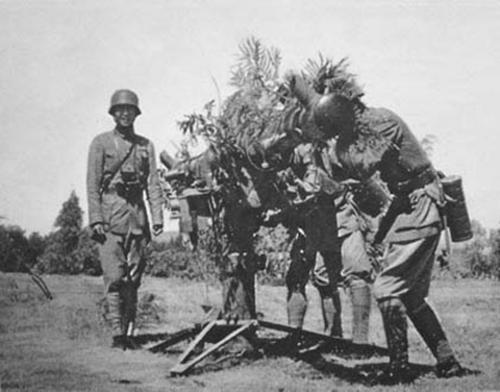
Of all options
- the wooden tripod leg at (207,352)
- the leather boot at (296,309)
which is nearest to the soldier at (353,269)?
the leather boot at (296,309)

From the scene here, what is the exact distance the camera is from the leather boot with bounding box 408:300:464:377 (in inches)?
202

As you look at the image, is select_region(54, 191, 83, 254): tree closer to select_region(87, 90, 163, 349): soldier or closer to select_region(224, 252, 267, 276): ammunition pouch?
select_region(87, 90, 163, 349): soldier

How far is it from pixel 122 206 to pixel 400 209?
3.30m

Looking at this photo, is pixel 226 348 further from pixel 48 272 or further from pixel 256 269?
pixel 48 272

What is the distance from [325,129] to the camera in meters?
5.13

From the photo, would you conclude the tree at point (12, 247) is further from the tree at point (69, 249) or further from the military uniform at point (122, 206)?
the tree at point (69, 249)

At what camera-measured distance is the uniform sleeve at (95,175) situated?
23.7 feet

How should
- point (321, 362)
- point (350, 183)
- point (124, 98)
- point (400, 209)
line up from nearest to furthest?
point (400, 209) → point (321, 362) → point (350, 183) → point (124, 98)

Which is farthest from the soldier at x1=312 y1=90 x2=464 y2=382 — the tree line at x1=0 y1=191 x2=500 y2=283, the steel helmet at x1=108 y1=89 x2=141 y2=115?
the steel helmet at x1=108 y1=89 x2=141 y2=115

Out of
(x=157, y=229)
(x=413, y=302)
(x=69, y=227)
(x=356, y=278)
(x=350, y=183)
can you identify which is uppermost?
(x=69, y=227)

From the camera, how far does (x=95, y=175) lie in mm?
7320

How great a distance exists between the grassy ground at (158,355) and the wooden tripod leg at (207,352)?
10cm

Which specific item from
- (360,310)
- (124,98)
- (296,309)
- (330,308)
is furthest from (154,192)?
(360,310)

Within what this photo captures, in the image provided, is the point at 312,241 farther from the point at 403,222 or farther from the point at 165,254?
the point at 165,254
